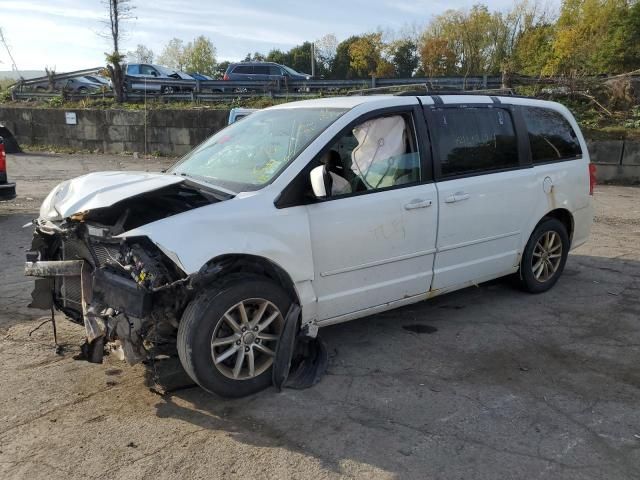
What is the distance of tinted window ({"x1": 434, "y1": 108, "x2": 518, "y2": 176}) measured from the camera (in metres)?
4.47

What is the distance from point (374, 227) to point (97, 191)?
1.91 meters

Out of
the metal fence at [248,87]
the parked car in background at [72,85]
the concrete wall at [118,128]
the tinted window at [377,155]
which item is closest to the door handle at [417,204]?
the tinted window at [377,155]

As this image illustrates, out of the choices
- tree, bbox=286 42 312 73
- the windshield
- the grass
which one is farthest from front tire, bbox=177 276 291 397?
tree, bbox=286 42 312 73

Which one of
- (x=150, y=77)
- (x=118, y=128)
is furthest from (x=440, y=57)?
(x=118, y=128)

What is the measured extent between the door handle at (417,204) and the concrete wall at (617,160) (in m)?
10.8

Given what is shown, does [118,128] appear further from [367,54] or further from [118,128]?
[367,54]

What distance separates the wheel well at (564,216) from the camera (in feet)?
18.1

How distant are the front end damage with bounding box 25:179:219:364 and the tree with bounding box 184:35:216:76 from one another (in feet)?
226

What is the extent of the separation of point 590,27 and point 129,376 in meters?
31.4

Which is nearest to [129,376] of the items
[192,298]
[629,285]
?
[192,298]

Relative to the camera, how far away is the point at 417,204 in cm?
417

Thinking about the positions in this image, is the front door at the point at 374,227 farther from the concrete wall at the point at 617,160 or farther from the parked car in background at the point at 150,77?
the parked car in background at the point at 150,77

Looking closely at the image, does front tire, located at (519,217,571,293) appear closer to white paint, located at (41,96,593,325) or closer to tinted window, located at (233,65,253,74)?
white paint, located at (41,96,593,325)

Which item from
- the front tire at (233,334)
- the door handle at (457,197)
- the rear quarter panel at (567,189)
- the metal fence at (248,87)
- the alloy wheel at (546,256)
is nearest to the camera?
the front tire at (233,334)
